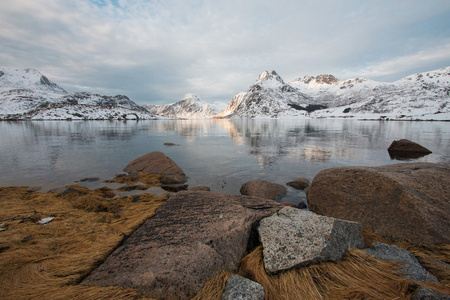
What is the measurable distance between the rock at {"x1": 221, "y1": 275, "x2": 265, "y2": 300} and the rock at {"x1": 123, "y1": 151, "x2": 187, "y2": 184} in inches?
343

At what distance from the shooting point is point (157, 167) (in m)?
12.3

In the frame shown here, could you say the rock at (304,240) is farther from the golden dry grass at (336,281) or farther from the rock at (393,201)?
the rock at (393,201)

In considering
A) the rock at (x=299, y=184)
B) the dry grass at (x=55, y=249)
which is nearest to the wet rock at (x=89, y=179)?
the dry grass at (x=55, y=249)

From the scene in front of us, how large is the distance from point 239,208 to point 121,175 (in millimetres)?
9669

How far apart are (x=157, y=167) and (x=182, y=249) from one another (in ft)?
32.3

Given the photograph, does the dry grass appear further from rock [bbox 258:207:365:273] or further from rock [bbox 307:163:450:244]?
rock [bbox 307:163:450:244]

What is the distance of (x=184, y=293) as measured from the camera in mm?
2664

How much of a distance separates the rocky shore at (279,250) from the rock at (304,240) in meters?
0.02

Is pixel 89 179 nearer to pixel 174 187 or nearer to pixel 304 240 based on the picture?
pixel 174 187

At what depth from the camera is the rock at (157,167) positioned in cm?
1177

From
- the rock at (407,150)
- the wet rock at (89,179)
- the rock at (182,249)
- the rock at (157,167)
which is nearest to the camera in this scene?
the rock at (182,249)

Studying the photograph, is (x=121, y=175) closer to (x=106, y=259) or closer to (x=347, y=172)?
(x=106, y=259)

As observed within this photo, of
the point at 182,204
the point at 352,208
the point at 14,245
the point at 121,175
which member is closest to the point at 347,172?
the point at 352,208

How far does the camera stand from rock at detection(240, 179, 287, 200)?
8955mm
